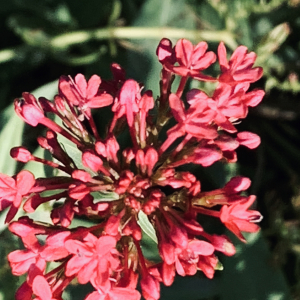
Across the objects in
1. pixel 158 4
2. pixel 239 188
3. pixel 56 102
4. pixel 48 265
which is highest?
pixel 56 102

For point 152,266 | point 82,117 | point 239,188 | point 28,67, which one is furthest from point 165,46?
point 28,67

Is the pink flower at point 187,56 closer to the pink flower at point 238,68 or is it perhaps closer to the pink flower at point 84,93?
the pink flower at point 238,68

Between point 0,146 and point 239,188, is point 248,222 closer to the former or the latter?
point 239,188

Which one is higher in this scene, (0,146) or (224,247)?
(0,146)

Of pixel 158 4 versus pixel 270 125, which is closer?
pixel 158 4

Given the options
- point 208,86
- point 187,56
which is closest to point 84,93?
point 187,56

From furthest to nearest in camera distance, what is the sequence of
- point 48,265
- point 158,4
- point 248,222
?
point 158,4 → point 48,265 → point 248,222

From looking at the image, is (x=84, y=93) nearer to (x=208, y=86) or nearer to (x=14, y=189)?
(x=14, y=189)
